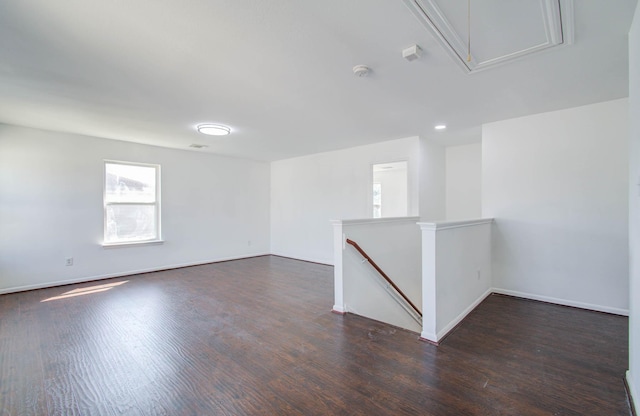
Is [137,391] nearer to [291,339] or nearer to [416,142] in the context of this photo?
[291,339]

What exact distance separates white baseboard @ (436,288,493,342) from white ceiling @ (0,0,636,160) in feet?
8.07

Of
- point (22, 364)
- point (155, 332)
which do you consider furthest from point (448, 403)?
point (22, 364)

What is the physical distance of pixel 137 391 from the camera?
189 cm

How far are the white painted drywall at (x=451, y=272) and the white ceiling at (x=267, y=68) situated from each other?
1.50 metres

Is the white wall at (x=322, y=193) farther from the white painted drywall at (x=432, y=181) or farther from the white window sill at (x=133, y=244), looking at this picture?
the white window sill at (x=133, y=244)

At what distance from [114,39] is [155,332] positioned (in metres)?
2.66

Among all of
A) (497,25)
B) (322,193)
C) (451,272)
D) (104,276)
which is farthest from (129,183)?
(497,25)

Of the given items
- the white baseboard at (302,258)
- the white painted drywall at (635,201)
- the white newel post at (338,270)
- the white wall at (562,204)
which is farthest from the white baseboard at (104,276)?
the white painted drywall at (635,201)

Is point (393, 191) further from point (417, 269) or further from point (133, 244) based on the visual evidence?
point (133, 244)

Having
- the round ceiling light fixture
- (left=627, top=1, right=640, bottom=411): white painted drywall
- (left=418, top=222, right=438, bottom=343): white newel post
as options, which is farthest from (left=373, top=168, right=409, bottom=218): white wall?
(left=627, top=1, right=640, bottom=411): white painted drywall

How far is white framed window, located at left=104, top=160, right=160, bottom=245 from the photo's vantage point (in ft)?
16.6

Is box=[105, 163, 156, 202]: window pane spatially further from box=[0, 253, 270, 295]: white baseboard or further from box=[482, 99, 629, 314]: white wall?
box=[482, 99, 629, 314]: white wall

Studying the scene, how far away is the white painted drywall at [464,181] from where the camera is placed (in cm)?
541

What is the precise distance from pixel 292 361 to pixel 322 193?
437 cm
